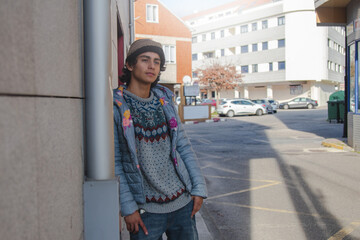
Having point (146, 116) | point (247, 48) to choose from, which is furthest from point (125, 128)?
point (247, 48)

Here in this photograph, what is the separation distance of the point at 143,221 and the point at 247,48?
5324 cm

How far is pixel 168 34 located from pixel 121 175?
29.4 meters

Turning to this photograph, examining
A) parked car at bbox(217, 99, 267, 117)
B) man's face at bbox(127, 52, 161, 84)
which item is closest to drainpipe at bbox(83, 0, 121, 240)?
man's face at bbox(127, 52, 161, 84)

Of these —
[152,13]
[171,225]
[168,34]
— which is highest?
[152,13]

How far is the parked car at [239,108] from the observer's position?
28016 mm

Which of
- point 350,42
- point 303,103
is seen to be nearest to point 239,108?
point 303,103

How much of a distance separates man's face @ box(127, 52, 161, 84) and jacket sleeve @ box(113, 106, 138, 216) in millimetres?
292

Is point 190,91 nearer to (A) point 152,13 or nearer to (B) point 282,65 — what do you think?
(A) point 152,13

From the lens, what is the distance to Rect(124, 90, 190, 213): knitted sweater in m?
1.99

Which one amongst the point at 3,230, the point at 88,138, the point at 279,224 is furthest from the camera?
the point at 279,224

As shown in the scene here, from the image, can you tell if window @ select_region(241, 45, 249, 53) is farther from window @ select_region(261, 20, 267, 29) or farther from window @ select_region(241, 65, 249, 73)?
window @ select_region(261, 20, 267, 29)

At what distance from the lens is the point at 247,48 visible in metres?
52.9

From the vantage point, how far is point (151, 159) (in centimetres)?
201

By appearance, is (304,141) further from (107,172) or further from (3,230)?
(3,230)
